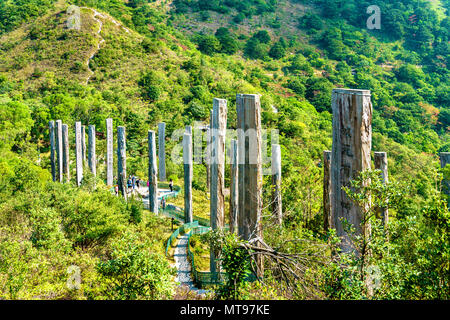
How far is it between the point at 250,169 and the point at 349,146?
174 cm

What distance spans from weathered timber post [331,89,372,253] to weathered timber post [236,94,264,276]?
1.46 m

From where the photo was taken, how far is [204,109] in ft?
104

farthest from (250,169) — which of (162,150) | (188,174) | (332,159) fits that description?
(162,150)

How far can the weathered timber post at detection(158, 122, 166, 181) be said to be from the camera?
2006 cm

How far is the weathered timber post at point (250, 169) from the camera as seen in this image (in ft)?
13.9

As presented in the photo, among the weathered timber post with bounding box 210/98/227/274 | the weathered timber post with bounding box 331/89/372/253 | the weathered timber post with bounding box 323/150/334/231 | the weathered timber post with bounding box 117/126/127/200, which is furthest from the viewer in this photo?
the weathered timber post with bounding box 117/126/127/200

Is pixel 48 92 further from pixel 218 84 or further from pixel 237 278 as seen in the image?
pixel 237 278

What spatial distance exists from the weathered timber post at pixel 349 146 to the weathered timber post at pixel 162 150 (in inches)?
700

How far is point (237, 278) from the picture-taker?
3.60 metres

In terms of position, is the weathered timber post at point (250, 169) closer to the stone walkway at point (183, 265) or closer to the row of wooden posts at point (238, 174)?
the row of wooden posts at point (238, 174)

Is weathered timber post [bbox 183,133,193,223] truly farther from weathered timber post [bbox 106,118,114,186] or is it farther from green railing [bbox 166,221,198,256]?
weathered timber post [bbox 106,118,114,186]

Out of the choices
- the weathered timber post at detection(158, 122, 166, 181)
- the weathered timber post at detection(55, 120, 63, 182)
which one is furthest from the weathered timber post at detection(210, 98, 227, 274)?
the weathered timber post at detection(158, 122, 166, 181)

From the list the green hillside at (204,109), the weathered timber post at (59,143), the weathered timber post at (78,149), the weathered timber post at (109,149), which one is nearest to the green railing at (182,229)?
the green hillside at (204,109)
